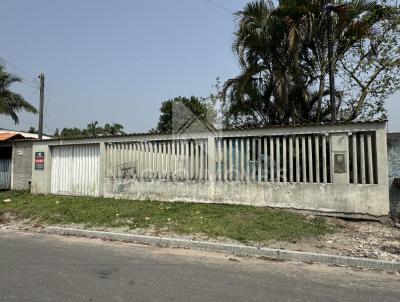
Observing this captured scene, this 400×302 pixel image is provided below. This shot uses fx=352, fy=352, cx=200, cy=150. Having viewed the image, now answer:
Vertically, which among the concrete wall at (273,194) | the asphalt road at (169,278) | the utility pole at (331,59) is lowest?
the asphalt road at (169,278)

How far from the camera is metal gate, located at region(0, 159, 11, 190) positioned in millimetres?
17250

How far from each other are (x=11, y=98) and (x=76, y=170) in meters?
9.15

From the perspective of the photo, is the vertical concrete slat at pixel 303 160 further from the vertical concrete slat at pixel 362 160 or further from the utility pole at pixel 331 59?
the utility pole at pixel 331 59

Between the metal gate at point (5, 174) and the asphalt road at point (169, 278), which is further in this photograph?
the metal gate at point (5, 174)

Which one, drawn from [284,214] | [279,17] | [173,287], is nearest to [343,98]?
[279,17]

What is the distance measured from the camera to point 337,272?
5.87m

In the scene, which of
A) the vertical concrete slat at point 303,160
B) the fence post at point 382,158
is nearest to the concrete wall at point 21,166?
the vertical concrete slat at point 303,160

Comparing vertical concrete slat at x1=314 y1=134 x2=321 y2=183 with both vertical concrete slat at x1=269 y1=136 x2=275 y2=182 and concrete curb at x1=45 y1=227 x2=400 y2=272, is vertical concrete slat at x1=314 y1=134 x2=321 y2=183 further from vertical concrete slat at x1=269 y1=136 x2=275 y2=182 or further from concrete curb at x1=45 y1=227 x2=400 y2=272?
concrete curb at x1=45 y1=227 x2=400 y2=272

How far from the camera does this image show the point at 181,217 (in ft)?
32.1

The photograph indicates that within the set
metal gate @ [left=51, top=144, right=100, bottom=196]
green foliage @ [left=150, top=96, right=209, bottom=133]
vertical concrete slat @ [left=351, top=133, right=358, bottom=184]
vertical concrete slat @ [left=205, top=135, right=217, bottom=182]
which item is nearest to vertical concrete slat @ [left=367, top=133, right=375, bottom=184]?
vertical concrete slat @ [left=351, top=133, right=358, bottom=184]

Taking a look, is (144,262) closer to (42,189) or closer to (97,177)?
(97,177)

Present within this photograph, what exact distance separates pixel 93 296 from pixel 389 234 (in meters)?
6.82

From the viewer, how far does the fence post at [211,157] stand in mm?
11461

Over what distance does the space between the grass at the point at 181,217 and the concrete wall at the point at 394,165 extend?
6.37 ft
